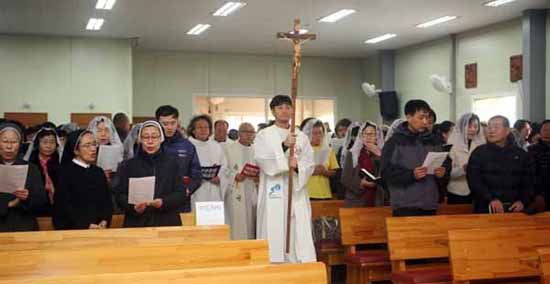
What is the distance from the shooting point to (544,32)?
1106 cm

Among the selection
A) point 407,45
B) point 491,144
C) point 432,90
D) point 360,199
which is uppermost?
point 407,45

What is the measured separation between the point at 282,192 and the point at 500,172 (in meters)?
1.68

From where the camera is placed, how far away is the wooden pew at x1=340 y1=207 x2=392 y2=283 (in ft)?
16.9

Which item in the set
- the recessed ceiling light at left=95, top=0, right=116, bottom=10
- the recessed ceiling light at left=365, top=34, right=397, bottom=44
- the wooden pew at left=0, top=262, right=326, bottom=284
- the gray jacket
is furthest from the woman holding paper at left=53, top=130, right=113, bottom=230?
the recessed ceiling light at left=365, top=34, right=397, bottom=44

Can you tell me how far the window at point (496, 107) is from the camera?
485 inches

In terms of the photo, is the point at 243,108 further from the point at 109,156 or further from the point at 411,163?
the point at 411,163

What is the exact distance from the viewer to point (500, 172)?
205 inches

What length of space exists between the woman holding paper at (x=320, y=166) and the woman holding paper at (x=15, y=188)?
3106 mm

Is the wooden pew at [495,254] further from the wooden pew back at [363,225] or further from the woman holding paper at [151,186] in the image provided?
the woman holding paper at [151,186]

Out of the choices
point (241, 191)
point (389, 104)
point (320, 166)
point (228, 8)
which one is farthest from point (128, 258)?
point (389, 104)

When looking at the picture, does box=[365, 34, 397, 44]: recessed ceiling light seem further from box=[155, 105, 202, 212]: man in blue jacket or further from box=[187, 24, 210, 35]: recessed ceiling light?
box=[155, 105, 202, 212]: man in blue jacket

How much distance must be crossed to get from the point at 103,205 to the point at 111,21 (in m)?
8.08

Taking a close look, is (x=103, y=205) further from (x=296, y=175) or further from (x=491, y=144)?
(x=491, y=144)

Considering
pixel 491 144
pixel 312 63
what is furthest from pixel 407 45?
pixel 491 144
